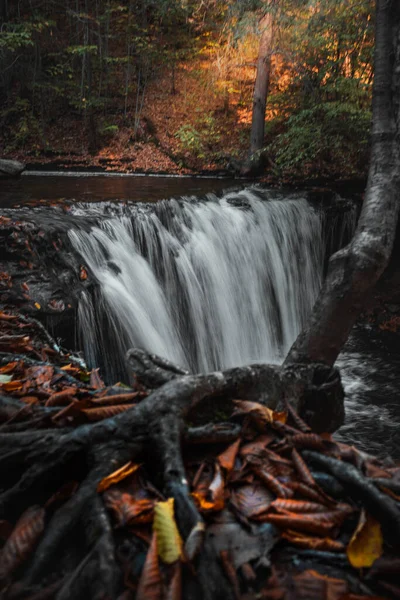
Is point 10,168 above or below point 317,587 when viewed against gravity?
above

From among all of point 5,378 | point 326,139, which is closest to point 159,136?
point 326,139

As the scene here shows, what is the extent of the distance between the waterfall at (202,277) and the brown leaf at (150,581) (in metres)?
3.47

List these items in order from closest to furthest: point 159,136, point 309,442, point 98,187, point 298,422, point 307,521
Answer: point 307,521 → point 309,442 → point 298,422 → point 98,187 → point 159,136

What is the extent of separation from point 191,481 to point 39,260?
386 centimetres

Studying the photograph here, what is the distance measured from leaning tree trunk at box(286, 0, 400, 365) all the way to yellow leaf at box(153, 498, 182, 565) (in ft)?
11.1

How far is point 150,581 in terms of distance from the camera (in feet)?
4.45

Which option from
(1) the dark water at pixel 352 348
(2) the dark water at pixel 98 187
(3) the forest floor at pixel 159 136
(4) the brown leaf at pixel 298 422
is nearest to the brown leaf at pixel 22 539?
(4) the brown leaf at pixel 298 422

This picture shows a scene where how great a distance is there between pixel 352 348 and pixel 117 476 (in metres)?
7.52

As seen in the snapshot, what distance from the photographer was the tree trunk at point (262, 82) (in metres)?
11.8

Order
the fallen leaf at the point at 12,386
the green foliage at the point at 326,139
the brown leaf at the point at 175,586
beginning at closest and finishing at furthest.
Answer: the brown leaf at the point at 175,586, the fallen leaf at the point at 12,386, the green foliage at the point at 326,139

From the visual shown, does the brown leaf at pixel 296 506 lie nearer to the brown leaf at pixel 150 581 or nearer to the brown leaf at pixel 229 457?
the brown leaf at pixel 229 457

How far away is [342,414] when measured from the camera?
4.22 m

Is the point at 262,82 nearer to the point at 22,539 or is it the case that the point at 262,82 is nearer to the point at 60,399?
the point at 60,399

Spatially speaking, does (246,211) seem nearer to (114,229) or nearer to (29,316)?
(114,229)
